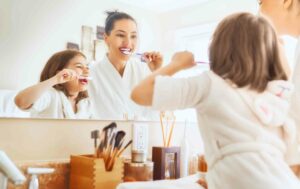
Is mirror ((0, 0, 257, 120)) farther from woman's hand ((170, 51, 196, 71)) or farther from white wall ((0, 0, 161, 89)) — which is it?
woman's hand ((170, 51, 196, 71))

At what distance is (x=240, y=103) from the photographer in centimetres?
90

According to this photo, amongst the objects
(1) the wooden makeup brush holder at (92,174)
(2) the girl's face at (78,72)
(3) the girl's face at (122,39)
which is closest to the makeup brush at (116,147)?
(1) the wooden makeup brush holder at (92,174)

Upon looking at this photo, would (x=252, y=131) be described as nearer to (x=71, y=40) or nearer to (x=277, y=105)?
(x=277, y=105)

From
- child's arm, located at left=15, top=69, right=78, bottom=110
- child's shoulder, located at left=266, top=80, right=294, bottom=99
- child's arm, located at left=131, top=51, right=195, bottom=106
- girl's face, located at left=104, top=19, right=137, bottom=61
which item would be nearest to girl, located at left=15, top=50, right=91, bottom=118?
child's arm, located at left=15, top=69, right=78, bottom=110

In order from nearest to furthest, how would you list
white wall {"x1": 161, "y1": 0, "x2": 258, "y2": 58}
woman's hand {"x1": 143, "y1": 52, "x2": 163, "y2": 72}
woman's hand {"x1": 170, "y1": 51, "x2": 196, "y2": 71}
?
woman's hand {"x1": 170, "y1": 51, "x2": 196, "y2": 71}, woman's hand {"x1": 143, "y1": 52, "x2": 163, "y2": 72}, white wall {"x1": 161, "y1": 0, "x2": 258, "y2": 58}

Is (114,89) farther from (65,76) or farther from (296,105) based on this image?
(296,105)

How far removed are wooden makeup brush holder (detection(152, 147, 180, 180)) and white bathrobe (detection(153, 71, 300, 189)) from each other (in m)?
0.65

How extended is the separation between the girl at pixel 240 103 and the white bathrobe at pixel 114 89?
0.55 metres

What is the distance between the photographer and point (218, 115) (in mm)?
898

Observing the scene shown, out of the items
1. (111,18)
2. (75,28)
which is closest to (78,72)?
(75,28)

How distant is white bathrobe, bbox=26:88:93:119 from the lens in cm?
131

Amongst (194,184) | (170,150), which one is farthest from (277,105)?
(170,150)

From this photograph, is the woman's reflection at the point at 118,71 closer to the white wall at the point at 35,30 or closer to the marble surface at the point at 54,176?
the white wall at the point at 35,30

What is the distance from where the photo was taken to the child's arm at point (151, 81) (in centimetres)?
92
